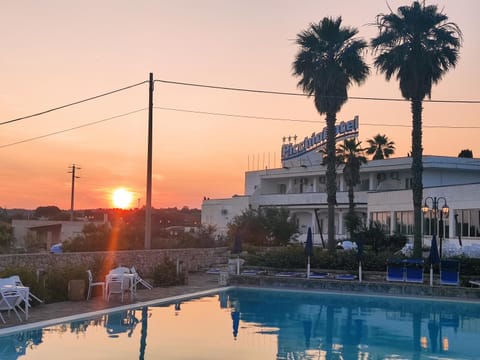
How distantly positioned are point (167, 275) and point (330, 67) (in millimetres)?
13005

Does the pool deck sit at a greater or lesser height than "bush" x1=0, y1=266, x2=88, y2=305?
lesser

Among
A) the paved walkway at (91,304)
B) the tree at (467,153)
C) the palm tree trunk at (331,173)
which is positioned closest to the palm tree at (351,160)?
the palm tree trunk at (331,173)

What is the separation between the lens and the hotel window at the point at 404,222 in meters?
38.2

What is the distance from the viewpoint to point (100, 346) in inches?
431

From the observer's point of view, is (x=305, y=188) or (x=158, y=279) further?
(x=305, y=188)

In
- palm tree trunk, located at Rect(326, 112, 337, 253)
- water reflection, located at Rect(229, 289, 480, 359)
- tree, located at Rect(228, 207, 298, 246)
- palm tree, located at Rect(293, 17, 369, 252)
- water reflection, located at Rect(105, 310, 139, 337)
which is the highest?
palm tree, located at Rect(293, 17, 369, 252)

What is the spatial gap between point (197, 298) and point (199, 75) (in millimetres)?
12719

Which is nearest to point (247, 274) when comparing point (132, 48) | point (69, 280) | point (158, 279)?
point (158, 279)

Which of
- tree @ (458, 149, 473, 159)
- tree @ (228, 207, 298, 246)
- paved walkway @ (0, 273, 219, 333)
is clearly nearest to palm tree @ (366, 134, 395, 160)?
tree @ (458, 149, 473, 159)

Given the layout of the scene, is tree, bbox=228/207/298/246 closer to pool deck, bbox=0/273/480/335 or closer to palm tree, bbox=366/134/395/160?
pool deck, bbox=0/273/480/335

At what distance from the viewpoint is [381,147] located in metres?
57.1

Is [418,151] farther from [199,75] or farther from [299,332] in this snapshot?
[299,332]

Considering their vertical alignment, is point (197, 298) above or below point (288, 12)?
below

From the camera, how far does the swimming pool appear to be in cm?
1070
